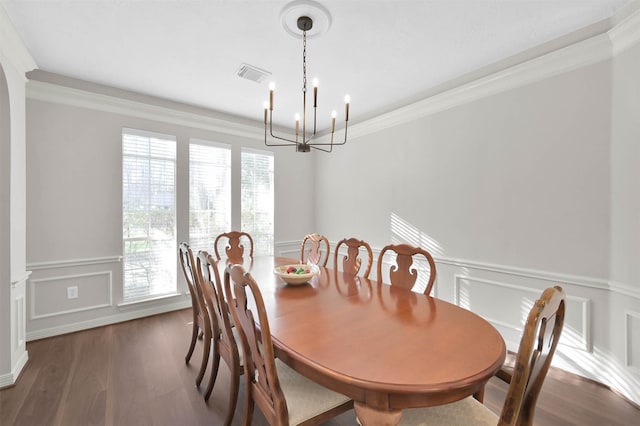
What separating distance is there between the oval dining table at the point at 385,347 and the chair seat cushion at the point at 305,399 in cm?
24

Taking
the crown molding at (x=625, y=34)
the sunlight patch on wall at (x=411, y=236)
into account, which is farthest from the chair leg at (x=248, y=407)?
the crown molding at (x=625, y=34)

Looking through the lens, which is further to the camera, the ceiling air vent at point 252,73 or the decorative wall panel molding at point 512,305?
the ceiling air vent at point 252,73

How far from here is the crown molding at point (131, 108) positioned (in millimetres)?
2852

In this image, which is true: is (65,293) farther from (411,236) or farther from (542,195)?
(542,195)

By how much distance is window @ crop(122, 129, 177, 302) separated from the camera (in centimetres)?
334

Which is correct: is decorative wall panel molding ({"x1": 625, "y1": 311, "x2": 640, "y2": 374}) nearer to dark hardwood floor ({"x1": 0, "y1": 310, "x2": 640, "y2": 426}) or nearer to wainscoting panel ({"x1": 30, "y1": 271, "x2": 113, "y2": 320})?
dark hardwood floor ({"x1": 0, "y1": 310, "x2": 640, "y2": 426})

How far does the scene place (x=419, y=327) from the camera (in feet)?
4.49

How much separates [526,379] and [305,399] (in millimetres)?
887

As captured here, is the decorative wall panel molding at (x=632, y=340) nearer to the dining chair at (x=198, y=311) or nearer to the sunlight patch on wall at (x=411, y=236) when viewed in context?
the sunlight patch on wall at (x=411, y=236)

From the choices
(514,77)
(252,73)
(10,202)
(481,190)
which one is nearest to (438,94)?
(514,77)

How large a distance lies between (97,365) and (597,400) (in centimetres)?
383

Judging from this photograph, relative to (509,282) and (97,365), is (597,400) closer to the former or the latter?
(509,282)

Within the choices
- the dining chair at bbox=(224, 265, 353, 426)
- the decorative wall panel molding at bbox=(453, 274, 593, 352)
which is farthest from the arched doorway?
the decorative wall panel molding at bbox=(453, 274, 593, 352)

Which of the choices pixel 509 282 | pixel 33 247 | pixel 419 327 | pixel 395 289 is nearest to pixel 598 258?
pixel 509 282
